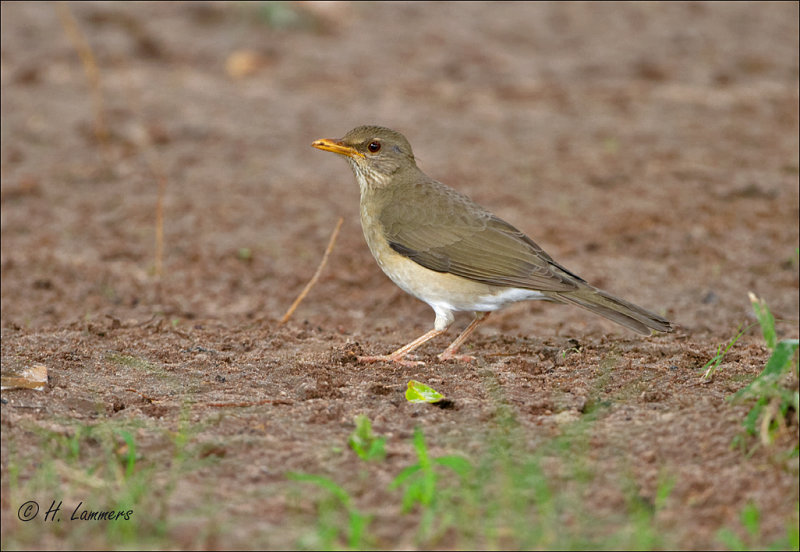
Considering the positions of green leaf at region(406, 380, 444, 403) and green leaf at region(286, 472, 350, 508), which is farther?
green leaf at region(406, 380, 444, 403)

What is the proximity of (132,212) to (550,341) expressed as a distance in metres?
5.15

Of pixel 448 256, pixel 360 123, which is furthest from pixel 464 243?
pixel 360 123

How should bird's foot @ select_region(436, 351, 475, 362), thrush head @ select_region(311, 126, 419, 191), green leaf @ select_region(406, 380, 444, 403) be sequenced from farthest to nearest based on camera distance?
thrush head @ select_region(311, 126, 419, 191) → bird's foot @ select_region(436, 351, 475, 362) → green leaf @ select_region(406, 380, 444, 403)

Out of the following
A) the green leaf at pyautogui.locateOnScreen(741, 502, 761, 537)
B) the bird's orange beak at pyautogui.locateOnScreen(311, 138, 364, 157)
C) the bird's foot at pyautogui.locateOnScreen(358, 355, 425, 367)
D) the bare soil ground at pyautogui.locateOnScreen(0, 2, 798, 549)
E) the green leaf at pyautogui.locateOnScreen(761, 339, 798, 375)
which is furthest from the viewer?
the bird's orange beak at pyautogui.locateOnScreen(311, 138, 364, 157)

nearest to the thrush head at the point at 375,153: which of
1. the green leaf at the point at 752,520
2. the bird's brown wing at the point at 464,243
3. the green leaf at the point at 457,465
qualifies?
the bird's brown wing at the point at 464,243

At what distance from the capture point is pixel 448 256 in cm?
608

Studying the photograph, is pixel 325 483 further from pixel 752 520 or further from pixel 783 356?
pixel 783 356

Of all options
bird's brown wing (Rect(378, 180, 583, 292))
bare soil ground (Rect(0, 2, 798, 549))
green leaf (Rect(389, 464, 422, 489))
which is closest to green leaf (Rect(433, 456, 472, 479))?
green leaf (Rect(389, 464, 422, 489))

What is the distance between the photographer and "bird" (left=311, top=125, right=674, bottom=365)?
19.0 feet

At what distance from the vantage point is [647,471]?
13.1 feet
